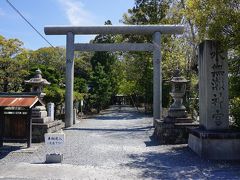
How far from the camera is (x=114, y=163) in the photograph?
9906mm

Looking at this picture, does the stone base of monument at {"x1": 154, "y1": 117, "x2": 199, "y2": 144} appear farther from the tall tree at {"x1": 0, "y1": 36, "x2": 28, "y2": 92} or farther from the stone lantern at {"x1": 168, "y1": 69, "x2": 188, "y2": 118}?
the tall tree at {"x1": 0, "y1": 36, "x2": 28, "y2": 92}

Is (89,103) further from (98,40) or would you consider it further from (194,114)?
(194,114)

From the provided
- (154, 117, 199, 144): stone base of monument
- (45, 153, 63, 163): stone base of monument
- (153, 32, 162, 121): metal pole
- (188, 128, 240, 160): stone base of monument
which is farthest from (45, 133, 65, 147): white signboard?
(153, 32, 162, 121): metal pole

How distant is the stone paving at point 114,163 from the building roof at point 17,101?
1.57 metres

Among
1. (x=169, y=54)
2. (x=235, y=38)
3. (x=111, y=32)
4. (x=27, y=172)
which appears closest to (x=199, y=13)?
(x=235, y=38)

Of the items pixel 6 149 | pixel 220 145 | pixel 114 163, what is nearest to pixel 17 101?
pixel 6 149

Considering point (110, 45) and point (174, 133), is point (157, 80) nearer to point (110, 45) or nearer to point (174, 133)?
point (110, 45)

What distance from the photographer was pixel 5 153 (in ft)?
36.9

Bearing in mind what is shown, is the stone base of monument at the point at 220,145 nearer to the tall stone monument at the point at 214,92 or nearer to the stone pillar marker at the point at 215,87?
the tall stone monument at the point at 214,92

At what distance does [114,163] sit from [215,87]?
425 cm

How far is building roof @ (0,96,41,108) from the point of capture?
1150cm

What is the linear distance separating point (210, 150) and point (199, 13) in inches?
176

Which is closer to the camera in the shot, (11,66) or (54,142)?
(54,142)

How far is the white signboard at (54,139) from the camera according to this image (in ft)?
32.0
